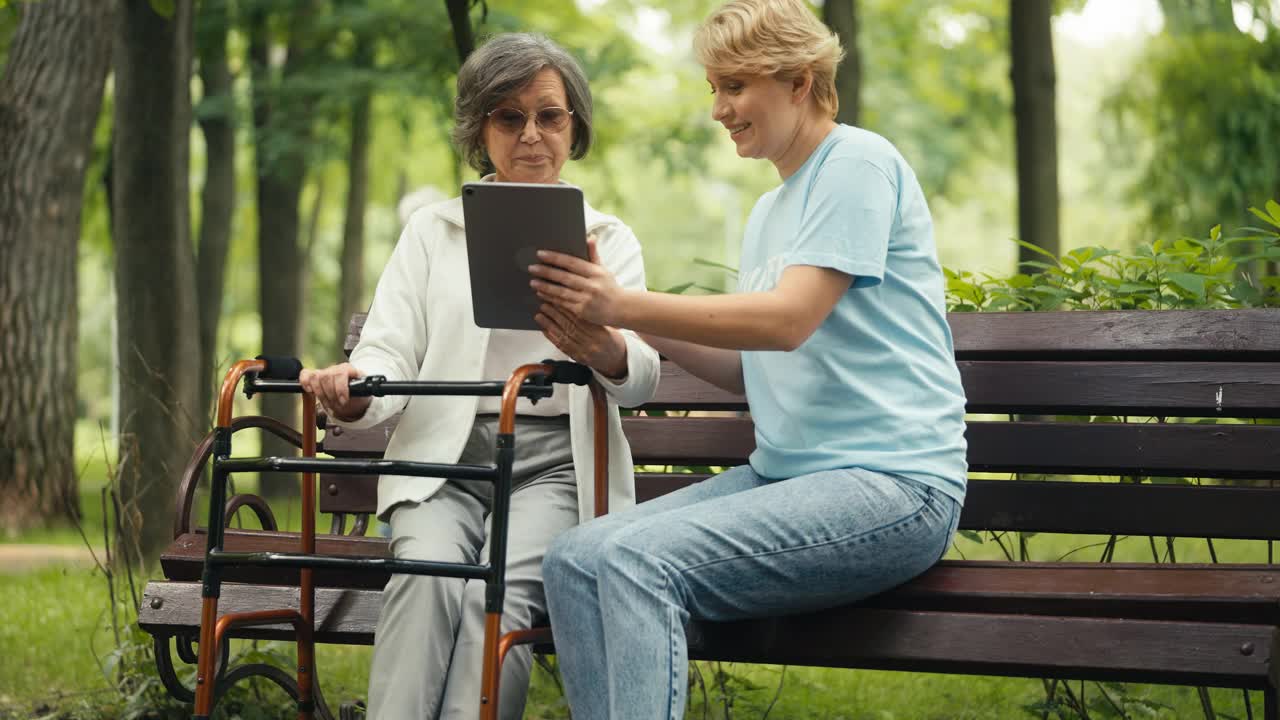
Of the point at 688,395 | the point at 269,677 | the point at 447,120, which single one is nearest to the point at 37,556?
the point at 447,120

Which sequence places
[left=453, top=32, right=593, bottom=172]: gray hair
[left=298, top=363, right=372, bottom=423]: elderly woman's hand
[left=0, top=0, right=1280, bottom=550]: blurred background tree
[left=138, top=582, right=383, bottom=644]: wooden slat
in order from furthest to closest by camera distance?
[left=0, top=0, right=1280, bottom=550]: blurred background tree < [left=453, top=32, right=593, bottom=172]: gray hair < [left=138, top=582, right=383, bottom=644]: wooden slat < [left=298, top=363, right=372, bottom=423]: elderly woman's hand

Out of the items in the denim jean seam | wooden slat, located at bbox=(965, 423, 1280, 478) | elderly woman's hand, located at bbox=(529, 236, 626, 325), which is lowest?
the denim jean seam

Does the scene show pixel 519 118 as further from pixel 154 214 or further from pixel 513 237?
pixel 154 214

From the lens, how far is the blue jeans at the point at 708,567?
2838 mm

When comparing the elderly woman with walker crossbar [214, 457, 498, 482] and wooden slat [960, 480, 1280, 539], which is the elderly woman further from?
wooden slat [960, 480, 1280, 539]

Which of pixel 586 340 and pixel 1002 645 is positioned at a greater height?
pixel 586 340

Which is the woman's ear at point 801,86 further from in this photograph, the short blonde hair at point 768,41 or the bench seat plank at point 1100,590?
the bench seat plank at point 1100,590

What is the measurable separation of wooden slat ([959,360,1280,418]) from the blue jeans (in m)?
0.77

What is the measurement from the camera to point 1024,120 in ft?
29.2

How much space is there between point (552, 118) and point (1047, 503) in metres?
1.55

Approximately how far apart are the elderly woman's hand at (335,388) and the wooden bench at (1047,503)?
450 mm

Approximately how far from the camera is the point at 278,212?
42.8ft

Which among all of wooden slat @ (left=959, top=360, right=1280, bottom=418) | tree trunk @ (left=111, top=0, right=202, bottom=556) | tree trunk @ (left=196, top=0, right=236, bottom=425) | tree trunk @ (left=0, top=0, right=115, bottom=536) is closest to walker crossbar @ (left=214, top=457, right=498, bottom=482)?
wooden slat @ (left=959, top=360, right=1280, bottom=418)

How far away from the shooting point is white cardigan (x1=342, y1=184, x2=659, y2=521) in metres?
→ 3.47
